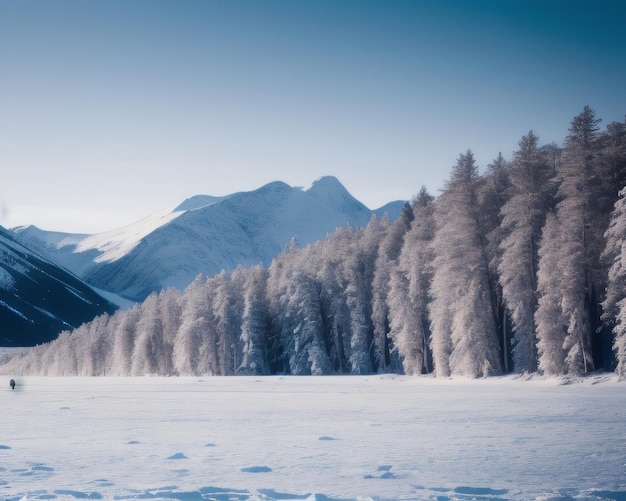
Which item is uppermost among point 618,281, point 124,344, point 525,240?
point 525,240

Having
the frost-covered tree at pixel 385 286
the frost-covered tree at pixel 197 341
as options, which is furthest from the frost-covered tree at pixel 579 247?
the frost-covered tree at pixel 197 341

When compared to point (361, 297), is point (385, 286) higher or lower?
higher

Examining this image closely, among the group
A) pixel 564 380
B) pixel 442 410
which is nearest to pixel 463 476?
pixel 442 410

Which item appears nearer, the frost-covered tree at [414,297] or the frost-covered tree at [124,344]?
the frost-covered tree at [414,297]

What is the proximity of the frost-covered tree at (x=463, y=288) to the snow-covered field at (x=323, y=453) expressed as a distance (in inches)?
710

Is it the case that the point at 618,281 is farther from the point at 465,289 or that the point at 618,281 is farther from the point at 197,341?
the point at 197,341

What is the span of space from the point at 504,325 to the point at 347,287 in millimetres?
25678

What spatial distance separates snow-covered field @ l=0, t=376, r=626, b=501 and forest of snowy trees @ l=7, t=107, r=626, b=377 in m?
14.4

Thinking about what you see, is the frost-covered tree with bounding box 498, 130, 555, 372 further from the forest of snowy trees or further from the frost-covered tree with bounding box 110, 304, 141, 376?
the frost-covered tree with bounding box 110, 304, 141, 376

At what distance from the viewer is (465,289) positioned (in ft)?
144

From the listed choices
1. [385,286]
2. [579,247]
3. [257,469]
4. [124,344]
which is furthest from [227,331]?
[257,469]

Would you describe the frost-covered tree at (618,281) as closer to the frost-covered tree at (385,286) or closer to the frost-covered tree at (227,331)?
the frost-covered tree at (385,286)

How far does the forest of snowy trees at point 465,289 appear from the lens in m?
36.9

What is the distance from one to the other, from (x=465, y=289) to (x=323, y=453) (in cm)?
3241
